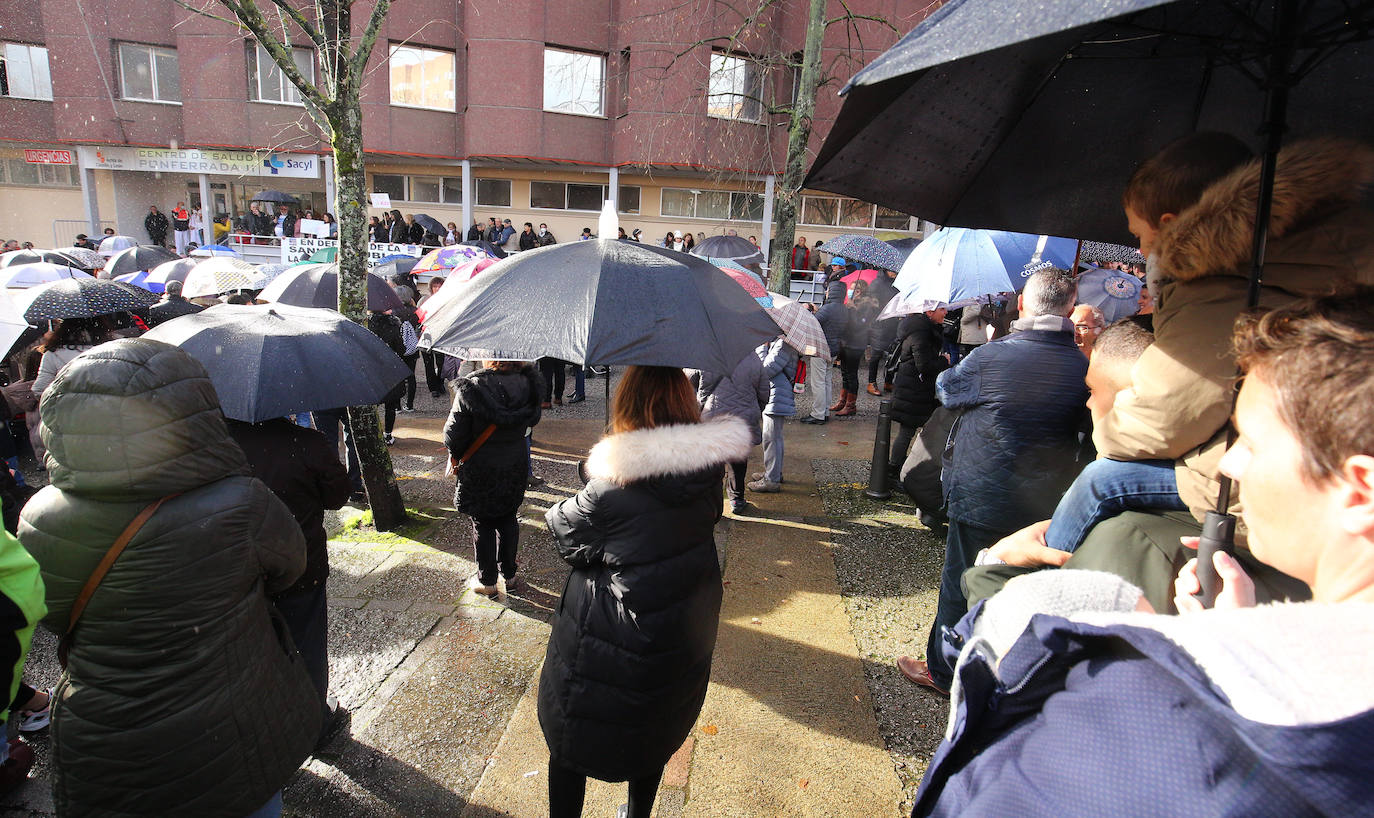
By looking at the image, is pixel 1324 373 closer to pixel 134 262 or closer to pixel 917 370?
pixel 917 370

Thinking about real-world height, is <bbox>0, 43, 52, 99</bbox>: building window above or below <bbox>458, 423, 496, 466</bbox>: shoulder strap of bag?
above

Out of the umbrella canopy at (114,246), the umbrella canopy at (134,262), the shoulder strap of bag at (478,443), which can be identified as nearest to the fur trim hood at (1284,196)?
the shoulder strap of bag at (478,443)

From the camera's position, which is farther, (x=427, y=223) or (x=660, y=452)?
(x=427, y=223)

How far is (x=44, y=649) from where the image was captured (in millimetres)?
3705

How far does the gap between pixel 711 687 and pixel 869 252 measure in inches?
389

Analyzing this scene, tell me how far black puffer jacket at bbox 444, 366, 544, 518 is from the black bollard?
348cm

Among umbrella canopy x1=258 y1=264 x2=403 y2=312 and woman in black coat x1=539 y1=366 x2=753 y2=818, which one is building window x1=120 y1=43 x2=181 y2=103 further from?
woman in black coat x1=539 y1=366 x2=753 y2=818

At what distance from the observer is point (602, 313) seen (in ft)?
8.04


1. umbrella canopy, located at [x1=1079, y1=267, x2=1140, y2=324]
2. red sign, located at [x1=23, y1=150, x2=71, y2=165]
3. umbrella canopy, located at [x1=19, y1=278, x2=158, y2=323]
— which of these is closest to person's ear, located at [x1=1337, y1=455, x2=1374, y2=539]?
umbrella canopy, located at [x1=1079, y1=267, x2=1140, y2=324]

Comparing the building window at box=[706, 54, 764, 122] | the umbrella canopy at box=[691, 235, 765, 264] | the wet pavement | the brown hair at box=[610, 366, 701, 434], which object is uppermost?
the building window at box=[706, 54, 764, 122]

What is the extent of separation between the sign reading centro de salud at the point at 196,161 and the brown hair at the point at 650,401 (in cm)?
2476

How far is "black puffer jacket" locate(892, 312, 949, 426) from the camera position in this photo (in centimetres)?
592

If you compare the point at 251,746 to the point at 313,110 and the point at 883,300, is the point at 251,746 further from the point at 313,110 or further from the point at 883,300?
the point at 883,300

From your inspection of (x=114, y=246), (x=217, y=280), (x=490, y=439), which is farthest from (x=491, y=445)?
(x=114, y=246)
